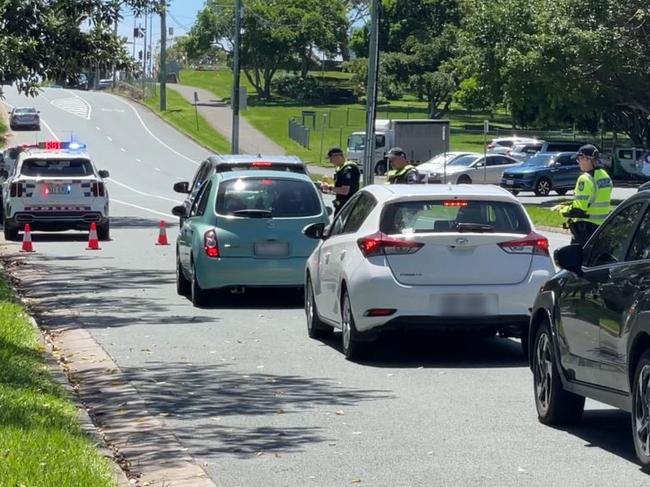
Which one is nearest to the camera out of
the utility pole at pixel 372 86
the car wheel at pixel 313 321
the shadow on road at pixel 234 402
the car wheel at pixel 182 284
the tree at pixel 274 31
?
the shadow on road at pixel 234 402

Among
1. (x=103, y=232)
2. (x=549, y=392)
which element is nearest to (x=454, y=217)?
(x=549, y=392)

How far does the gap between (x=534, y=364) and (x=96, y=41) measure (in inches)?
891

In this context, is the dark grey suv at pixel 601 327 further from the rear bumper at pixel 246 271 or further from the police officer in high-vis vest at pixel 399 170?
the police officer in high-vis vest at pixel 399 170

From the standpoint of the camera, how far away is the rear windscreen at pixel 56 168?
2788cm

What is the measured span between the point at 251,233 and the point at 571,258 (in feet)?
27.4

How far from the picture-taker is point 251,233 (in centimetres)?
1661

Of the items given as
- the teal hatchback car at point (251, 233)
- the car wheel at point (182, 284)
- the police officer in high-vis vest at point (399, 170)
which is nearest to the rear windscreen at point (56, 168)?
the police officer in high-vis vest at point (399, 170)

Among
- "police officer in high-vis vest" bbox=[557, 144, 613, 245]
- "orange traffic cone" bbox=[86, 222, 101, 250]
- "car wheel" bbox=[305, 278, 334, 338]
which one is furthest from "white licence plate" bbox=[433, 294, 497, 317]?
"orange traffic cone" bbox=[86, 222, 101, 250]

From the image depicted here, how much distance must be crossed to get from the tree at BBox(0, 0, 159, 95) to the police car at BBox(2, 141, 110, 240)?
76.5 inches

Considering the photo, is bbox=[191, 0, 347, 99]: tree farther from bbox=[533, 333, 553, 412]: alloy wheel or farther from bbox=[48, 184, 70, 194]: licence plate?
bbox=[533, 333, 553, 412]: alloy wheel

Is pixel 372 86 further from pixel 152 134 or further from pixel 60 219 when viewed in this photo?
pixel 152 134

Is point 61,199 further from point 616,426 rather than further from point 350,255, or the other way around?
point 616,426

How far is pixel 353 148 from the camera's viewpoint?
67.9 meters

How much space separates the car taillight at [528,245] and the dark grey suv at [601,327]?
8.79 feet
